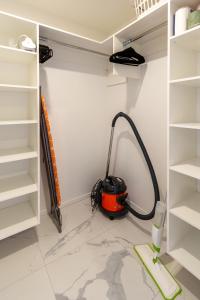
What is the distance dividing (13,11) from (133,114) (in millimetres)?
1573

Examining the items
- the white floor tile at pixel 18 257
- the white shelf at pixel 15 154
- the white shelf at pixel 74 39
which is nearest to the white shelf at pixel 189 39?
the white shelf at pixel 74 39

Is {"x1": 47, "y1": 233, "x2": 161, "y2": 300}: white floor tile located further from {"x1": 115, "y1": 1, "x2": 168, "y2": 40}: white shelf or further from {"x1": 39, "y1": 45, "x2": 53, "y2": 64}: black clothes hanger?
{"x1": 115, "y1": 1, "x2": 168, "y2": 40}: white shelf

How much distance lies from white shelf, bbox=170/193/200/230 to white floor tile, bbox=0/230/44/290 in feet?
3.87

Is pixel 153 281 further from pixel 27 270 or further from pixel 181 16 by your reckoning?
pixel 181 16

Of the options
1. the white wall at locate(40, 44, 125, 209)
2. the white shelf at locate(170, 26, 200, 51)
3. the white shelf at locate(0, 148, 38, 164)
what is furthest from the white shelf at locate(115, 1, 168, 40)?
the white shelf at locate(0, 148, 38, 164)

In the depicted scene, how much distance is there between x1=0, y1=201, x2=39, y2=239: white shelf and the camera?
160 centimetres

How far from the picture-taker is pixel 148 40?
1.89 metres

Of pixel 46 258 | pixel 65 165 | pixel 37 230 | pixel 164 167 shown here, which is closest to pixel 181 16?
pixel 164 167

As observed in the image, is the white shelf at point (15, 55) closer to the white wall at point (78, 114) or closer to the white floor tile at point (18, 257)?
the white wall at point (78, 114)

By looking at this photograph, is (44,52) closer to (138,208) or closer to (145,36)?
(145,36)

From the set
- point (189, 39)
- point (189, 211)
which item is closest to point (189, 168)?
point (189, 211)

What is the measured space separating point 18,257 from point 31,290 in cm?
37

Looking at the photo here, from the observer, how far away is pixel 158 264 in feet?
4.71

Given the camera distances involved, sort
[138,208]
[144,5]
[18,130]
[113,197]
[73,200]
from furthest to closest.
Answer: [73,200]
[138,208]
[113,197]
[18,130]
[144,5]
